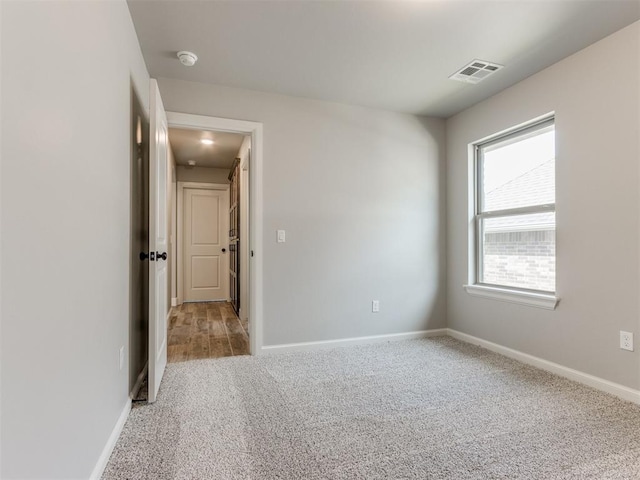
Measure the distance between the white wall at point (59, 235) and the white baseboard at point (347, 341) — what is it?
4.98ft

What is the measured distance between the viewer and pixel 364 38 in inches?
91.0

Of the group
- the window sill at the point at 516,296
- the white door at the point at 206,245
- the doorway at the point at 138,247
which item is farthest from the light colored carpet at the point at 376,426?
the white door at the point at 206,245

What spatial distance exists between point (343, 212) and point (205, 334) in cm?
198

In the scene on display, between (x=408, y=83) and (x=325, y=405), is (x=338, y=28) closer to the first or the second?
(x=408, y=83)

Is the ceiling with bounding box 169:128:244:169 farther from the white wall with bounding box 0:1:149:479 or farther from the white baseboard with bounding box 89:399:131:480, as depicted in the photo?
the white baseboard with bounding box 89:399:131:480

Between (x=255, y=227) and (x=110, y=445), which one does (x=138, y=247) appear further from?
(x=110, y=445)

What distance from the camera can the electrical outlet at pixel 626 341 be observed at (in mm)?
2182

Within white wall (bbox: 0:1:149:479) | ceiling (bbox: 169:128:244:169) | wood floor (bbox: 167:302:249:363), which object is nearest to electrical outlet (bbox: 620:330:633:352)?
wood floor (bbox: 167:302:249:363)

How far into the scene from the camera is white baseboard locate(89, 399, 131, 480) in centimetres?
140

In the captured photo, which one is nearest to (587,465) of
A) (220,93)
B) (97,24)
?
(97,24)

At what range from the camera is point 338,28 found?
7.23 feet

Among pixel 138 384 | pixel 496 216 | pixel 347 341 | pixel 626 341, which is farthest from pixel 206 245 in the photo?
pixel 626 341

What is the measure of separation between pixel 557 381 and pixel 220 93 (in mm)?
3386

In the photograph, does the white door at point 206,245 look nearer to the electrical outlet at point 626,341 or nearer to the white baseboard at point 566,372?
the white baseboard at point 566,372
